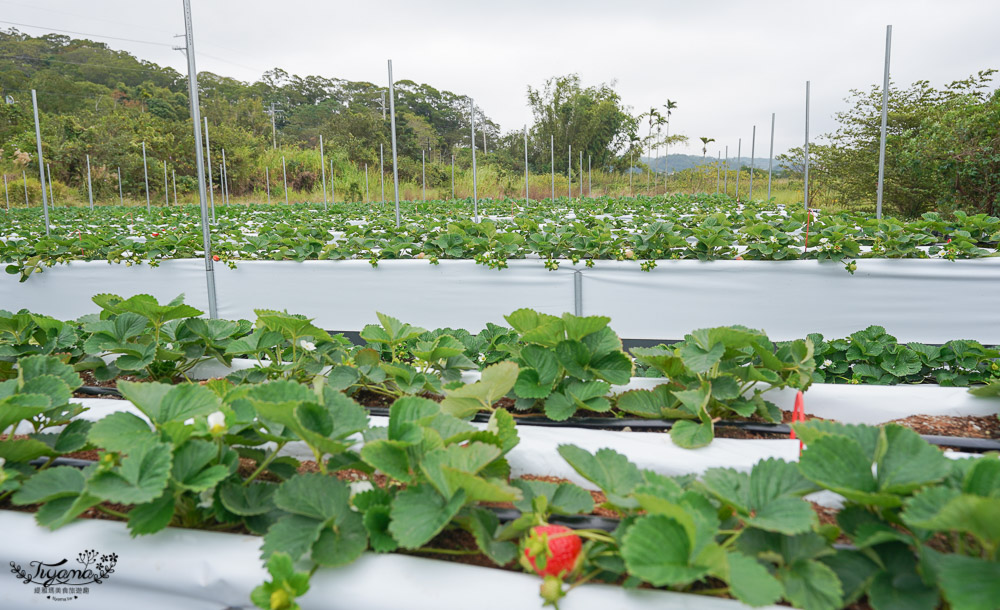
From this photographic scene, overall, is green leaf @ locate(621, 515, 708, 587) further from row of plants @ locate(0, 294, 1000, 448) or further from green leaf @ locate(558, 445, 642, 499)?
row of plants @ locate(0, 294, 1000, 448)

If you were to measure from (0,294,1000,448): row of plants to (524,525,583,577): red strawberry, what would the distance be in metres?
0.35

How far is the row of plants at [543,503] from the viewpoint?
0.52 meters

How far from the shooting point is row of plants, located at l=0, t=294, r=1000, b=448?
999mm

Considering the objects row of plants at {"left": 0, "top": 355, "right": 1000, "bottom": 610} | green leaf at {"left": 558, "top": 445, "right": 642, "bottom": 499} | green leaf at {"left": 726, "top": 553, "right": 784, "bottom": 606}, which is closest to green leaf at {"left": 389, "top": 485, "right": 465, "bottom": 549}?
row of plants at {"left": 0, "top": 355, "right": 1000, "bottom": 610}

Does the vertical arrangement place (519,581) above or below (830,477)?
below

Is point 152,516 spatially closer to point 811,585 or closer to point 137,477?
point 137,477

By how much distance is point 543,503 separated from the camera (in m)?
0.66

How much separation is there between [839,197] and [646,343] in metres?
11.8

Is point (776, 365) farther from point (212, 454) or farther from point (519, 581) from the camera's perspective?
point (212, 454)

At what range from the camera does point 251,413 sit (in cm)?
76

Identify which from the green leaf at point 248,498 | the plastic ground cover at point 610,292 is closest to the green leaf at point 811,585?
the green leaf at point 248,498

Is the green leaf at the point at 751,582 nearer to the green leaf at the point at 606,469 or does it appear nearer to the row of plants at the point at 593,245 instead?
the green leaf at the point at 606,469

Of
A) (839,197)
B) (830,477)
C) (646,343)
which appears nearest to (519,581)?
(830,477)

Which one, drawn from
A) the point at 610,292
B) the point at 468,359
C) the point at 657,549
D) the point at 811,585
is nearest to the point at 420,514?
the point at 657,549
